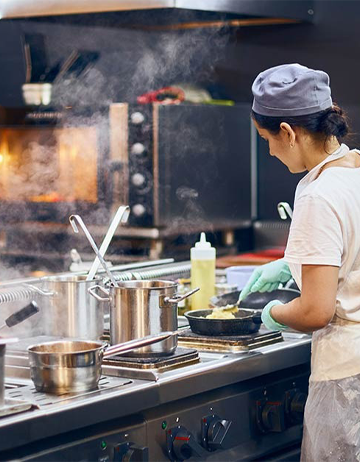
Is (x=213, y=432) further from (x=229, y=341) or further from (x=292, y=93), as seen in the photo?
(x=292, y=93)

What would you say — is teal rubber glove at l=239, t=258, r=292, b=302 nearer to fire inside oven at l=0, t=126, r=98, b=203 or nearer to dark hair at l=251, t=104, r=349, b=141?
dark hair at l=251, t=104, r=349, b=141

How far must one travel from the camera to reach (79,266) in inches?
132

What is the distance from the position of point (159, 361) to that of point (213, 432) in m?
0.23

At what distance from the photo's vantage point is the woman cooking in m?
2.21

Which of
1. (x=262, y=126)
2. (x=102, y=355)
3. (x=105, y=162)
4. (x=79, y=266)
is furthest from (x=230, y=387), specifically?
(x=105, y=162)

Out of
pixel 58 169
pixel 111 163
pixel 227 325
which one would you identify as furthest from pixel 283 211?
pixel 58 169

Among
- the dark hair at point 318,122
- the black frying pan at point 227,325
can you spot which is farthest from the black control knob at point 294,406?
the dark hair at point 318,122

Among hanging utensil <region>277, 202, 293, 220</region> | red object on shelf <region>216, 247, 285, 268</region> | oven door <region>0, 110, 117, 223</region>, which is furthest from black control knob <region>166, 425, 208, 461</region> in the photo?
oven door <region>0, 110, 117, 223</region>

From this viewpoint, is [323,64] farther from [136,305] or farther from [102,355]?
[102,355]

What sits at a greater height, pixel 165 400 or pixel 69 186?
pixel 69 186

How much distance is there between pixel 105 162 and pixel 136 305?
2.27 meters

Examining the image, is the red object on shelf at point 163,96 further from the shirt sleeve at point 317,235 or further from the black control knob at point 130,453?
the black control knob at point 130,453

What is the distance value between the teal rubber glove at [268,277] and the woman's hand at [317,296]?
634mm

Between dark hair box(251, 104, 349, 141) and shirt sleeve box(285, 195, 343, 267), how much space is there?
0.62 feet
